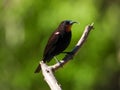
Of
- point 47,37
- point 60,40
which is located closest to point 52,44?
point 60,40

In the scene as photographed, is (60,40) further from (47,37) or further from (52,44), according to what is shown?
(47,37)

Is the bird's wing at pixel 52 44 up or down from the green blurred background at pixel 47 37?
down

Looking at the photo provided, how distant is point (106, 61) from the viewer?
8.77 meters

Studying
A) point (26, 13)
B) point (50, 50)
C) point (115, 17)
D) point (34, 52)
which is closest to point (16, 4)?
point (26, 13)

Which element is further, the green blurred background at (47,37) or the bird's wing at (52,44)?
the green blurred background at (47,37)

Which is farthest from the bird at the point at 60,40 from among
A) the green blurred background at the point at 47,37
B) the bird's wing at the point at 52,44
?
the green blurred background at the point at 47,37

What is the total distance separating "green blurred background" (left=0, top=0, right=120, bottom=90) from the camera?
7820mm

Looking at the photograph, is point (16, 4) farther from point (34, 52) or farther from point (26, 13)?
point (34, 52)

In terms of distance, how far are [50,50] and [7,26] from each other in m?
3.23

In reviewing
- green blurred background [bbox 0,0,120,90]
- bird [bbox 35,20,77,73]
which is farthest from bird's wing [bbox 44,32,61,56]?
green blurred background [bbox 0,0,120,90]

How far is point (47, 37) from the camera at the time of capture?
25.9 feet

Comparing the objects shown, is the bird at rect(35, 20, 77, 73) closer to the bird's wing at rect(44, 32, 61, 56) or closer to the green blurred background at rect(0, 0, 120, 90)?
the bird's wing at rect(44, 32, 61, 56)

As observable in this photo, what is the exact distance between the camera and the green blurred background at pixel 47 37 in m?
7.82

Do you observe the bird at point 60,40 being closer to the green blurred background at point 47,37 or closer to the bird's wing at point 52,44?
the bird's wing at point 52,44
